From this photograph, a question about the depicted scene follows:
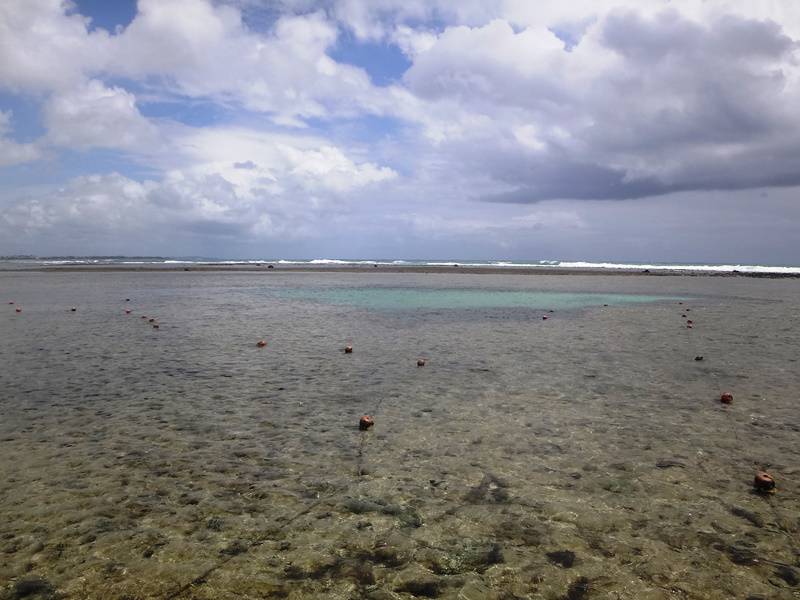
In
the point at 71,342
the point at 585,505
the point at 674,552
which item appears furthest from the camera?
the point at 71,342

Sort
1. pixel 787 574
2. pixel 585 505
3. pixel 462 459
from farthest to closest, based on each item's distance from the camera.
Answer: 1. pixel 462 459
2. pixel 585 505
3. pixel 787 574

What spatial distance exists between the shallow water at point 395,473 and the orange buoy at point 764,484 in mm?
170

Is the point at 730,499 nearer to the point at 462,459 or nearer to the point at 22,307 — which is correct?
the point at 462,459

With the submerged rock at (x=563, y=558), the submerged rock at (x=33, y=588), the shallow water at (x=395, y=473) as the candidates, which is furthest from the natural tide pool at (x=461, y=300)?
the submerged rock at (x=33, y=588)

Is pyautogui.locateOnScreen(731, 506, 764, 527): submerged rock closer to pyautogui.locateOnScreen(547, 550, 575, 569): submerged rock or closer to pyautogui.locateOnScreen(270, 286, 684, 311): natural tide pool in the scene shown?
pyautogui.locateOnScreen(547, 550, 575, 569): submerged rock

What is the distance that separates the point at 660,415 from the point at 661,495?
4.30 meters

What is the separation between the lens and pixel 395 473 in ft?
26.8

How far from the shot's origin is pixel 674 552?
19.6 feet

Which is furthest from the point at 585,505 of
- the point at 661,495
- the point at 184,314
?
the point at 184,314

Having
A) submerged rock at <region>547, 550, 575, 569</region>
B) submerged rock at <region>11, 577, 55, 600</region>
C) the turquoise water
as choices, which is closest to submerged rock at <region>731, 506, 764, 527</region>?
submerged rock at <region>547, 550, 575, 569</region>

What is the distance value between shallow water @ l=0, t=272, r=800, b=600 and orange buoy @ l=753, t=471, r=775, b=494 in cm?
17

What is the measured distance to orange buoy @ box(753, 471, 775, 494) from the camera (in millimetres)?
7453

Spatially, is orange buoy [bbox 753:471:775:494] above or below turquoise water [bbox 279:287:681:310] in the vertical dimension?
below

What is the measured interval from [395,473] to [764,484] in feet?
17.4
